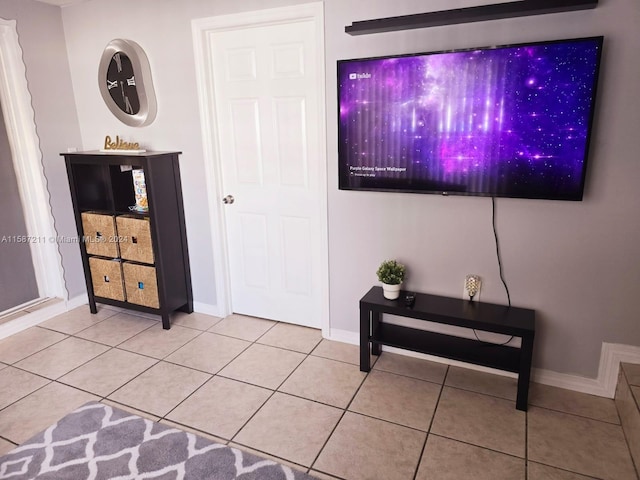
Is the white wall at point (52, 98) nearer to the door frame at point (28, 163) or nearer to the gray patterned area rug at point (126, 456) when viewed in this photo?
the door frame at point (28, 163)

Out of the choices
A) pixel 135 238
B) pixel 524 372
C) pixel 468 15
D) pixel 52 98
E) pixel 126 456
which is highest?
pixel 468 15

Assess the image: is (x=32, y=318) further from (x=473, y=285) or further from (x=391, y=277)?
(x=473, y=285)

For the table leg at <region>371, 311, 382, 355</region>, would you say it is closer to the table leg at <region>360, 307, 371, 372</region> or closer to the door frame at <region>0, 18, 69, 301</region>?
the table leg at <region>360, 307, 371, 372</region>

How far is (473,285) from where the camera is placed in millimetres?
2426

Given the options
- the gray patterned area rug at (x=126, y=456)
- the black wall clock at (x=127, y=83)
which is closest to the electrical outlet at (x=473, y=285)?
the gray patterned area rug at (x=126, y=456)

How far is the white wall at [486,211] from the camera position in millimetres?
2018

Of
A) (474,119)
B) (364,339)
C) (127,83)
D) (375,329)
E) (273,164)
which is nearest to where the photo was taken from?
(474,119)

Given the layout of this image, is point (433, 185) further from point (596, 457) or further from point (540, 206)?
point (596, 457)

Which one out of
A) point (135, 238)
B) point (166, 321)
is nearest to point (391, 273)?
point (166, 321)

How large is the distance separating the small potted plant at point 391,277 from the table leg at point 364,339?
0.17 m

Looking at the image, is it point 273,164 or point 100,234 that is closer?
point 273,164

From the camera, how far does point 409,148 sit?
235cm

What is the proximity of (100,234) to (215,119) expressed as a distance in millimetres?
1264

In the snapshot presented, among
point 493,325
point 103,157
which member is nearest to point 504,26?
point 493,325
